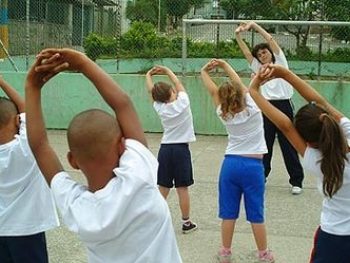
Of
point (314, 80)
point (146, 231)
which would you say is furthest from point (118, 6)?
point (146, 231)

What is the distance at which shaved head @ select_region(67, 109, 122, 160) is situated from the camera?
195 centimetres

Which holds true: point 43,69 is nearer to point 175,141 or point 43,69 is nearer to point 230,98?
point 230,98

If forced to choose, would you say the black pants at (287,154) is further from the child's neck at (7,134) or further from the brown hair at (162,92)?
the child's neck at (7,134)

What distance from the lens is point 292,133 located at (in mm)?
3195

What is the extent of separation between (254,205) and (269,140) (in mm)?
2501

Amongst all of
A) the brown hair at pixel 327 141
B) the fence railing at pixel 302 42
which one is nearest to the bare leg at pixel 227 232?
the brown hair at pixel 327 141

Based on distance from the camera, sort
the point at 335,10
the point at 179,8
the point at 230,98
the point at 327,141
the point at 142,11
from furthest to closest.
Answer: the point at 142,11, the point at 179,8, the point at 335,10, the point at 230,98, the point at 327,141

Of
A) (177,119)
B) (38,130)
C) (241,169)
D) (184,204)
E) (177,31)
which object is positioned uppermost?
(177,31)

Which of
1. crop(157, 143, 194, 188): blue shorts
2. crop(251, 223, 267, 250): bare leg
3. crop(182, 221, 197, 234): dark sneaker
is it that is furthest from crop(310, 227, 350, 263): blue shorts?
crop(157, 143, 194, 188): blue shorts

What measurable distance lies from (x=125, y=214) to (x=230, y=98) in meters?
2.60

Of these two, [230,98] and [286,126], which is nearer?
[286,126]

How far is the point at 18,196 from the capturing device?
10.5ft

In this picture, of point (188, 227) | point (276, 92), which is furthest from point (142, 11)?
point (188, 227)

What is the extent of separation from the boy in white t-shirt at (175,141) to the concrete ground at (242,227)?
33 centimetres
